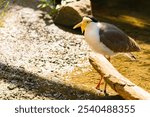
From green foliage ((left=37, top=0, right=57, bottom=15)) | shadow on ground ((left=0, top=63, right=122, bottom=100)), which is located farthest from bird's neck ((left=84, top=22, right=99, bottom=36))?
green foliage ((left=37, top=0, right=57, bottom=15))

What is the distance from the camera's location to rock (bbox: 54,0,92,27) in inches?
319

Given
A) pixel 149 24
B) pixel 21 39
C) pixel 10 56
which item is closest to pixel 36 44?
pixel 21 39

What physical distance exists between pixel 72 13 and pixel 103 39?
2.69 meters

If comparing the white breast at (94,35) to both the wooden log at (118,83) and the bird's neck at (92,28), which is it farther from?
the wooden log at (118,83)

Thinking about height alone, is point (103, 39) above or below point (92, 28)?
below

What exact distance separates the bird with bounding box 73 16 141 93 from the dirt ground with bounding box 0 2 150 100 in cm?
53

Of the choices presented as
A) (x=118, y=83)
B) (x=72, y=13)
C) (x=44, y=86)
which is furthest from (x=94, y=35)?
(x=72, y=13)

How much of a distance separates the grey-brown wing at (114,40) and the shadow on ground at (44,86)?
2.23 ft

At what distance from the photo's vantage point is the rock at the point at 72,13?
26.6ft

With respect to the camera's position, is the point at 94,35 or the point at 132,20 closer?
the point at 94,35

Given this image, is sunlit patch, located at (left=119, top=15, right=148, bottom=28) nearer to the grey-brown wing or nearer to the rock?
the rock

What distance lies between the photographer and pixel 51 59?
269 inches

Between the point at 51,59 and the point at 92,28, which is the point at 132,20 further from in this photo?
the point at 92,28

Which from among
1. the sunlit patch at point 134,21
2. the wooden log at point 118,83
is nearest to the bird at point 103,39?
the wooden log at point 118,83
